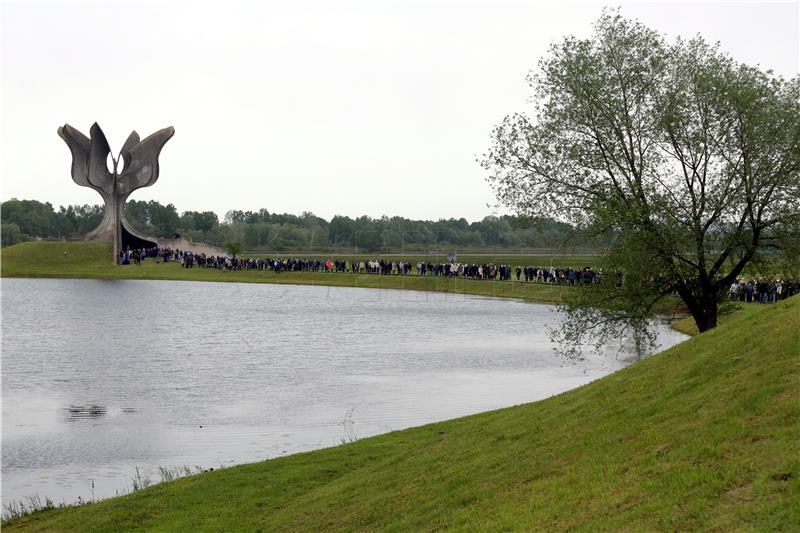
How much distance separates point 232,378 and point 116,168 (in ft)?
255

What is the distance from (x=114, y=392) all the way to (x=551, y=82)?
16131 millimetres

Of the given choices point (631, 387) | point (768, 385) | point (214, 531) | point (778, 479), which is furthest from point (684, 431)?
point (214, 531)

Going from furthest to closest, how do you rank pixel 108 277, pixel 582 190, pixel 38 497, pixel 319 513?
pixel 108 277, pixel 582 190, pixel 38 497, pixel 319 513

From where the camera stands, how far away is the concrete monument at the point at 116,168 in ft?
330

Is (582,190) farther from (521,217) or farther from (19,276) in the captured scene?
(19,276)

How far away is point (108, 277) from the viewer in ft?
307

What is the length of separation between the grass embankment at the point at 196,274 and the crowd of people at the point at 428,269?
4.28 feet

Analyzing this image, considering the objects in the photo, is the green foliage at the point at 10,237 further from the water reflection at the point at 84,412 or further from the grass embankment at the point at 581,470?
the grass embankment at the point at 581,470

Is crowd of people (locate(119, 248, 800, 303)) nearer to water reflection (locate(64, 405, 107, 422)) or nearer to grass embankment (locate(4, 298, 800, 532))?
water reflection (locate(64, 405, 107, 422))

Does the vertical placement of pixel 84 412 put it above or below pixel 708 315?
below

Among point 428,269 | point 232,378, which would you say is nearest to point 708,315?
point 232,378

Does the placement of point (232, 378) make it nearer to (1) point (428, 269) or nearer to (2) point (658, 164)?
(2) point (658, 164)

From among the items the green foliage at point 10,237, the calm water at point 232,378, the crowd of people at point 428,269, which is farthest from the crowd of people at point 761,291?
the green foliage at point 10,237

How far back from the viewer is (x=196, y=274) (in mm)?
93875
